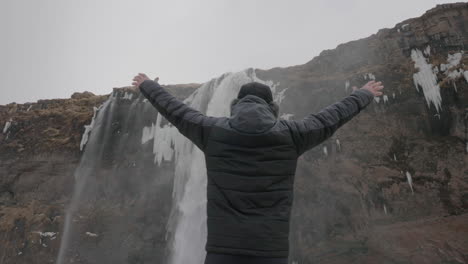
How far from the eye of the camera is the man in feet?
5.96

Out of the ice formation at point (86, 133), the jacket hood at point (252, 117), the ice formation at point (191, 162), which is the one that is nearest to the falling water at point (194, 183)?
the ice formation at point (191, 162)

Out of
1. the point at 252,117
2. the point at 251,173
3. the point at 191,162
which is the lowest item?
the point at 191,162

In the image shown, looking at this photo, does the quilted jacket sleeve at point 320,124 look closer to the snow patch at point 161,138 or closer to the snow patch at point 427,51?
the snow patch at point 427,51

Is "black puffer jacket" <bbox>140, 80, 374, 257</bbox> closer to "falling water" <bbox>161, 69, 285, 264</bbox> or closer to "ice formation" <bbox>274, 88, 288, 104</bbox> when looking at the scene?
"falling water" <bbox>161, 69, 285, 264</bbox>

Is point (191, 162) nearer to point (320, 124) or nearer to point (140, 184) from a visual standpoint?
point (140, 184)

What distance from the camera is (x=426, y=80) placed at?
10438mm

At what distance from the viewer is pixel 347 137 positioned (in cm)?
1096

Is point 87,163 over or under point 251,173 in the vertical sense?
under

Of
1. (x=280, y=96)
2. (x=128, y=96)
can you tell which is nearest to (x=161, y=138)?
(x=128, y=96)

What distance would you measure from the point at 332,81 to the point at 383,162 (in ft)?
11.1

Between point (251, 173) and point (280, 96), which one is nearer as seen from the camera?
point (251, 173)

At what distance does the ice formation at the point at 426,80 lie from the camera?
398 inches

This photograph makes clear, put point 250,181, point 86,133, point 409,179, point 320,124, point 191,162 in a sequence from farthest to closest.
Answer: point 86,133
point 191,162
point 409,179
point 320,124
point 250,181

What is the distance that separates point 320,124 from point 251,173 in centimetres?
53
